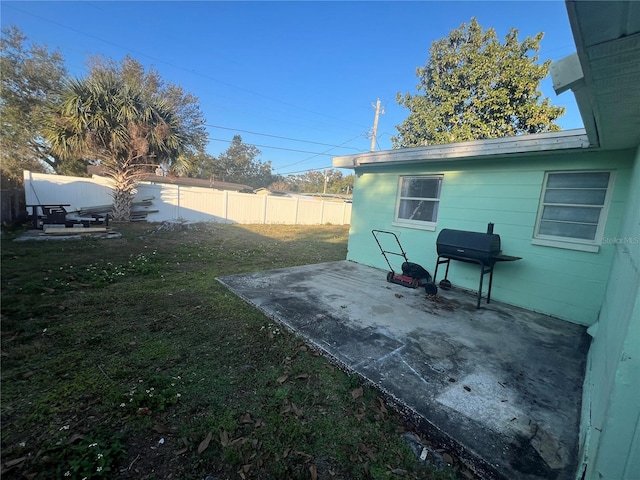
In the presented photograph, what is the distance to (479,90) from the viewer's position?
40.9 feet

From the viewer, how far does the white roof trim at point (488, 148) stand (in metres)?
3.31

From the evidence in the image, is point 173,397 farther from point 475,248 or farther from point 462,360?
point 475,248

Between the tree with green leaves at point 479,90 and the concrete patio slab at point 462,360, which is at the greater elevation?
the tree with green leaves at point 479,90

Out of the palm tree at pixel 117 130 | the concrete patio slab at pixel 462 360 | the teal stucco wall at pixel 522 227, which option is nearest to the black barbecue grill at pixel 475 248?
the teal stucco wall at pixel 522 227

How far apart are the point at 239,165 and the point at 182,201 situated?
2786 centimetres

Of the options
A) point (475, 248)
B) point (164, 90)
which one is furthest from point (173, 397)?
point (164, 90)

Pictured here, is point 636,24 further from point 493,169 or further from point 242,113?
point 242,113

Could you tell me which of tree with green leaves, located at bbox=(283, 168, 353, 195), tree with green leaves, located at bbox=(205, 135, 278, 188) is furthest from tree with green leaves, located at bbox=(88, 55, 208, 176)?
tree with green leaves, located at bbox=(283, 168, 353, 195)

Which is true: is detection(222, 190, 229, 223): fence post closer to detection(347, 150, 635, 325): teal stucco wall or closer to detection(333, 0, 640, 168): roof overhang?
detection(347, 150, 635, 325): teal stucco wall

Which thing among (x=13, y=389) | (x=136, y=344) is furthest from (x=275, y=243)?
(x=13, y=389)

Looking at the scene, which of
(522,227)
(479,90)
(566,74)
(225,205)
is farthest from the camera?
(225,205)

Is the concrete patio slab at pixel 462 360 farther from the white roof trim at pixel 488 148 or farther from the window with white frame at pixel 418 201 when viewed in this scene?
the white roof trim at pixel 488 148

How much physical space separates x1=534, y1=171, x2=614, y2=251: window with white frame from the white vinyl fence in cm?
1268

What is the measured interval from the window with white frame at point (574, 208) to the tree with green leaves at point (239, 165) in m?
35.8
